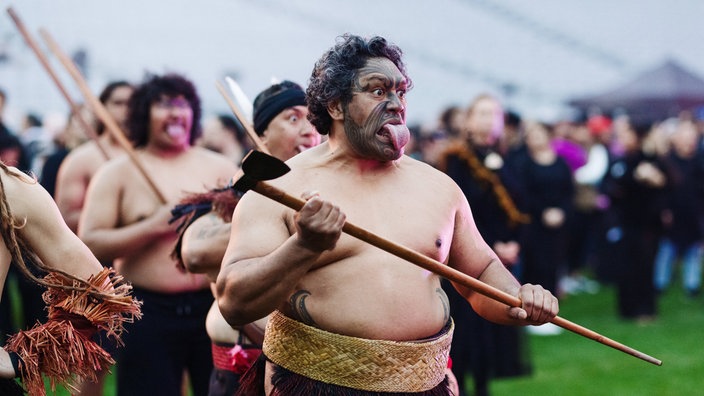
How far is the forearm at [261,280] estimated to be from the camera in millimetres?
3129

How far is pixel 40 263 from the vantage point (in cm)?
329

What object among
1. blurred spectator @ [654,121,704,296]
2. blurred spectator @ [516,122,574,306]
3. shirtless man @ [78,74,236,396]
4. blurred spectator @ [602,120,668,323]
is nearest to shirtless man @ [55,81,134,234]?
shirtless man @ [78,74,236,396]

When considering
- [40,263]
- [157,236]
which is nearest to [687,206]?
[157,236]

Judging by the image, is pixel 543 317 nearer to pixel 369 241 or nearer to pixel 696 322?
pixel 369 241

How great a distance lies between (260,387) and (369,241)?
837 millimetres

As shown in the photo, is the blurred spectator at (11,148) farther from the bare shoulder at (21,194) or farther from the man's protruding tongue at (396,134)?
the man's protruding tongue at (396,134)

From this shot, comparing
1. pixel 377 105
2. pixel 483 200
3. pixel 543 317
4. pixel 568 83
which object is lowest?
pixel 568 83

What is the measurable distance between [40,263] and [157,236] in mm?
2245

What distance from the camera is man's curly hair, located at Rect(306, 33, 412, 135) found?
354 cm

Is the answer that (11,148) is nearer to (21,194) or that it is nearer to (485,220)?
(485,220)

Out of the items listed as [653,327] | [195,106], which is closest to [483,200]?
[195,106]

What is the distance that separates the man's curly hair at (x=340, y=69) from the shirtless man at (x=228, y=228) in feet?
2.98

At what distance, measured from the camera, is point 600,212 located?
14680mm

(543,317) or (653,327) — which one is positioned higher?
(543,317)
